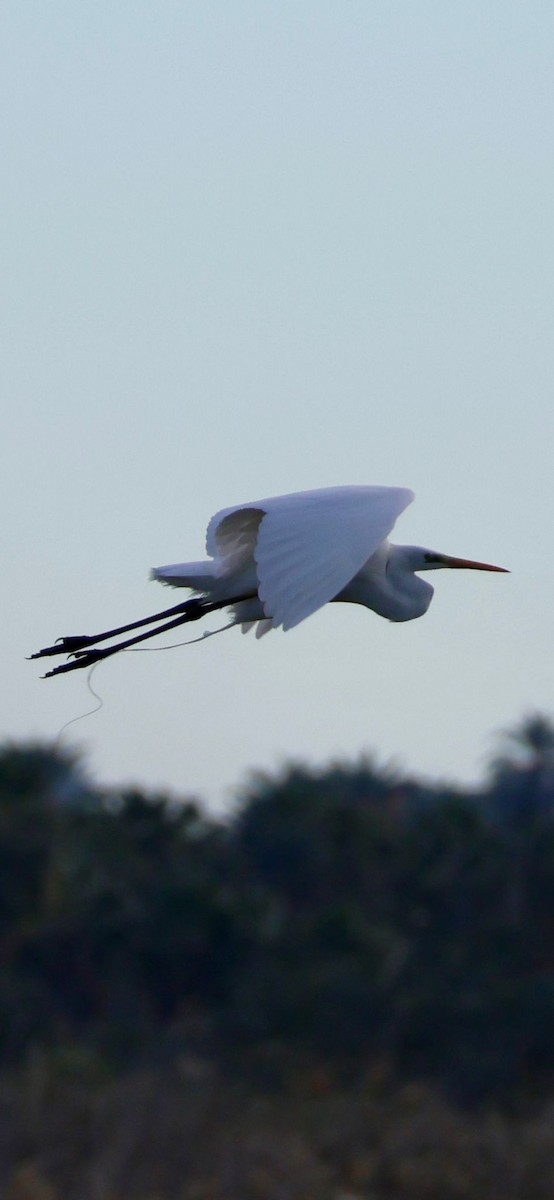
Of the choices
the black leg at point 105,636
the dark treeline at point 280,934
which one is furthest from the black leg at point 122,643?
the dark treeline at point 280,934

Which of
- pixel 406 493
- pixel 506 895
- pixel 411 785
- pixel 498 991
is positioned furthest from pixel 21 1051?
pixel 406 493

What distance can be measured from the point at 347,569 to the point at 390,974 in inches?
947

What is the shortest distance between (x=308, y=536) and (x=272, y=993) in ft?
77.2

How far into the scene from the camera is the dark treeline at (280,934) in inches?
1123

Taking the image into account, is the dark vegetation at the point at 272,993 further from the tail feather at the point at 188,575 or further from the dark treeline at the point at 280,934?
the tail feather at the point at 188,575

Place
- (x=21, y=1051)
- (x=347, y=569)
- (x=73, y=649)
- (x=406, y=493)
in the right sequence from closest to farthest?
(x=347, y=569) → (x=406, y=493) → (x=73, y=649) → (x=21, y=1051)

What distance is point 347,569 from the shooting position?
6.00m

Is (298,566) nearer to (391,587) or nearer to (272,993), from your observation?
(391,587)

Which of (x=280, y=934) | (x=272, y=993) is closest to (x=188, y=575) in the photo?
(x=272, y=993)

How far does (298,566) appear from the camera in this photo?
602 cm

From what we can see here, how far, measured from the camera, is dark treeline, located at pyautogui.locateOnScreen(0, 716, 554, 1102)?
93.6 feet

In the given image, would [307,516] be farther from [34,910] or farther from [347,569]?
[34,910]

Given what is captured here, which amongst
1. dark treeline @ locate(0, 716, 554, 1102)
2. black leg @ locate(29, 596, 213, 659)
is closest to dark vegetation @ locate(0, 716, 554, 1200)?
dark treeline @ locate(0, 716, 554, 1102)

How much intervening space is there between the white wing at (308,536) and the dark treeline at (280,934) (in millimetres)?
19589
